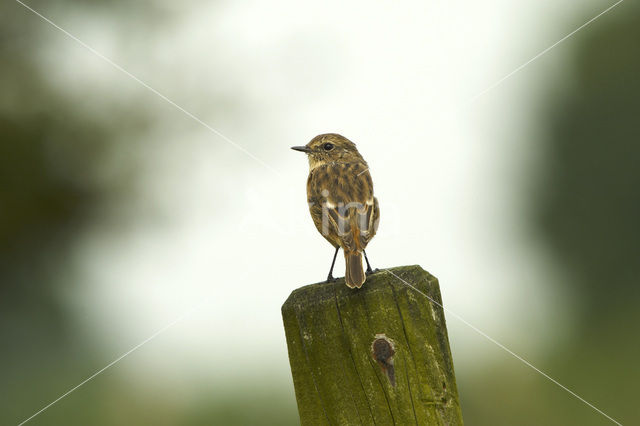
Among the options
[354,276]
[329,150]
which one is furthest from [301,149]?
[354,276]

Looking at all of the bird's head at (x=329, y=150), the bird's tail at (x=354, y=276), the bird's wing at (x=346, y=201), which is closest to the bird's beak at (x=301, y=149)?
the bird's head at (x=329, y=150)

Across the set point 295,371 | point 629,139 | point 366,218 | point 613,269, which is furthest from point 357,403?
point 629,139

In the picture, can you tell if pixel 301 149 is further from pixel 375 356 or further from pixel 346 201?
pixel 375 356

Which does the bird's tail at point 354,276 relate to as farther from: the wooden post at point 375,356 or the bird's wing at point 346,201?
the bird's wing at point 346,201

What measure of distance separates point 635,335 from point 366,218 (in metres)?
5.71

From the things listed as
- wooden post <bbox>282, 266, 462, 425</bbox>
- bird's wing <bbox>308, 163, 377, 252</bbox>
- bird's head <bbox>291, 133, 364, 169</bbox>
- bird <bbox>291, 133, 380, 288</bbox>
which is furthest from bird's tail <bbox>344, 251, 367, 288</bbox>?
bird's head <bbox>291, 133, 364, 169</bbox>

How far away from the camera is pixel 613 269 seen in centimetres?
997

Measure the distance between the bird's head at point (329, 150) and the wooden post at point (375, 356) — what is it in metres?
3.63

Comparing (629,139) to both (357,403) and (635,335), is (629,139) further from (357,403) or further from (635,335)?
(357,403)

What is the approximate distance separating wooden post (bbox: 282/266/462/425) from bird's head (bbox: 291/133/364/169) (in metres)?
3.63

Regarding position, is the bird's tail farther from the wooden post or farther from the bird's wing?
the bird's wing

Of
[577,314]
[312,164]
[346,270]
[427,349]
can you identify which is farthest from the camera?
[577,314]

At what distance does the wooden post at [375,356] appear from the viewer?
8.23ft

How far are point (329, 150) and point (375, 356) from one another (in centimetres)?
394
